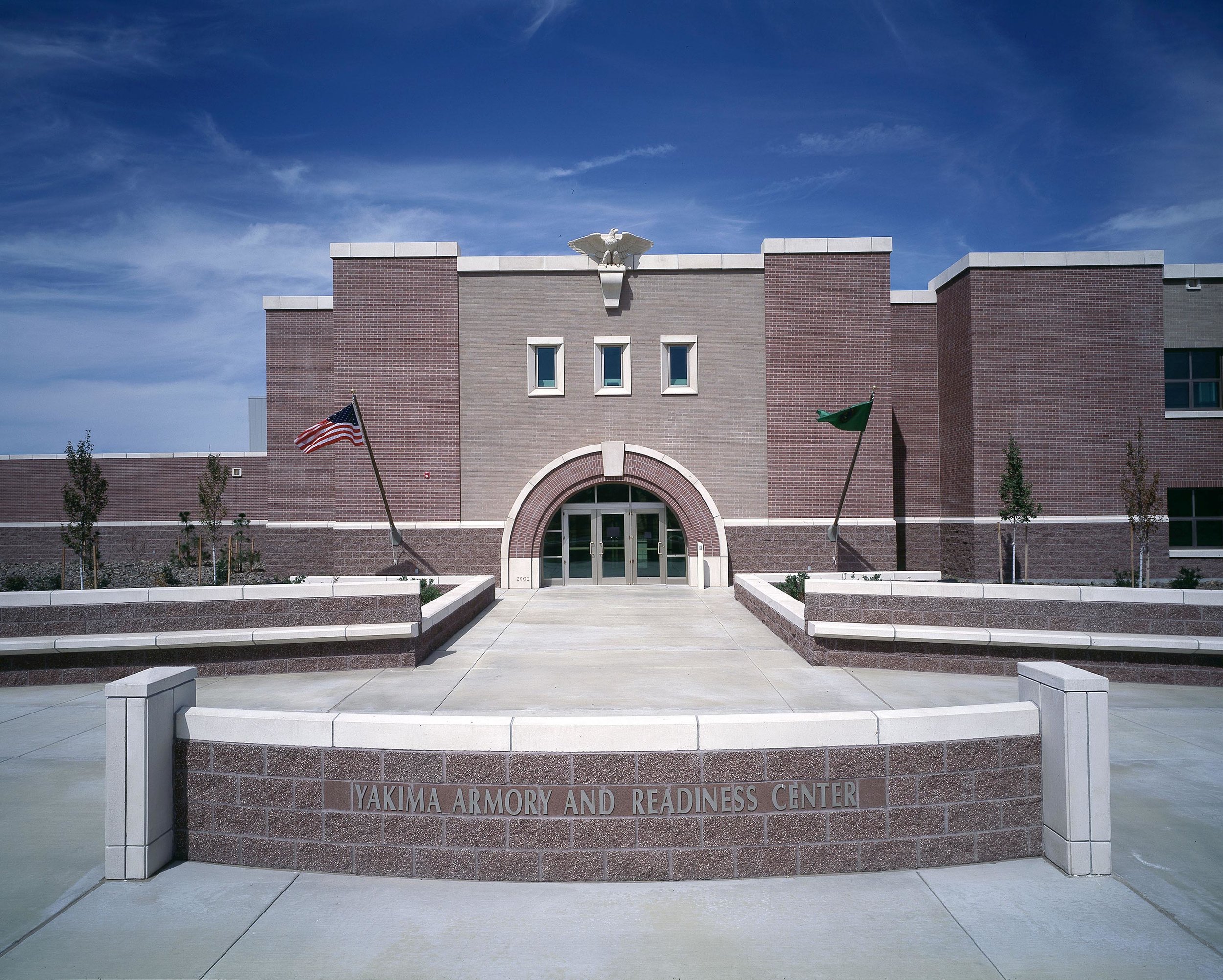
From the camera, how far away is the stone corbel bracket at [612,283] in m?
23.5

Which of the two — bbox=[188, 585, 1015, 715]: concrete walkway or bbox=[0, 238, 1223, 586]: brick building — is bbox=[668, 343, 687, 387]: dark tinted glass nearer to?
bbox=[0, 238, 1223, 586]: brick building

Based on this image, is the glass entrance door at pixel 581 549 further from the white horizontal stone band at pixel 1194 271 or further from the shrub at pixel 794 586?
the white horizontal stone band at pixel 1194 271

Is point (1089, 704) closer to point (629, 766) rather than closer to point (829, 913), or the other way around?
point (829, 913)

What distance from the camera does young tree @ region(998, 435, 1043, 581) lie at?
2261cm

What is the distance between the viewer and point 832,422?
67.2ft

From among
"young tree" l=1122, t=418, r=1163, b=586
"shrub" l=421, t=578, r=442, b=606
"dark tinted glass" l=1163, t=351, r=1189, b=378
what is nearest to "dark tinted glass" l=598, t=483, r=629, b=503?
"shrub" l=421, t=578, r=442, b=606

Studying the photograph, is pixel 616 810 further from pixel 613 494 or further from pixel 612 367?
pixel 613 494

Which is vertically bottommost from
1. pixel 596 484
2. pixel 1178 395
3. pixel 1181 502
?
pixel 1181 502

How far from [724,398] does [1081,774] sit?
1878cm

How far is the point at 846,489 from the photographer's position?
71.9 ft

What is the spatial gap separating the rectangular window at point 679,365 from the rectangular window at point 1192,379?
1408cm

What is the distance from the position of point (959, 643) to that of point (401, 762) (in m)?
9.56

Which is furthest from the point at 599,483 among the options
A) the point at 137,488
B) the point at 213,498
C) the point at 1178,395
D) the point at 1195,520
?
the point at 137,488

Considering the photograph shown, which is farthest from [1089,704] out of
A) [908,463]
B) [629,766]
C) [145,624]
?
[908,463]
